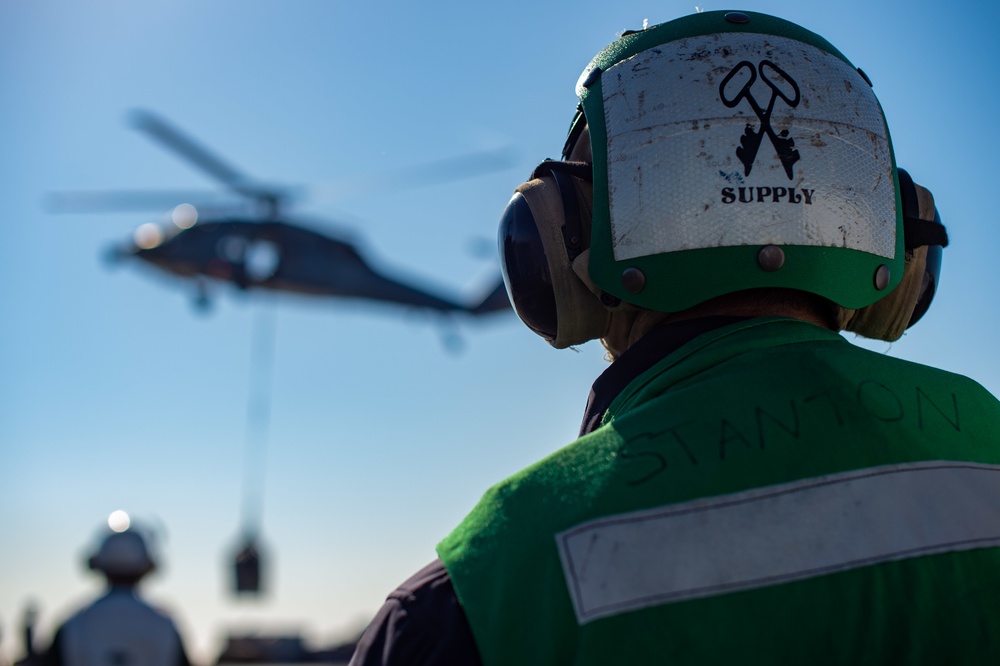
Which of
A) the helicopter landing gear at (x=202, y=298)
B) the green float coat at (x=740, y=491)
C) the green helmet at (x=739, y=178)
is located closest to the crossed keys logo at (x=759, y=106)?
the green helmet at (x=739, y=178)

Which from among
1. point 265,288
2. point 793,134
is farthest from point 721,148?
point 265,288

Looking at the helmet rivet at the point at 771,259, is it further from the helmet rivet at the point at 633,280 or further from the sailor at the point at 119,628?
the sailor at the point at 119,628

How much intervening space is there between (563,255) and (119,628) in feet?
13.5

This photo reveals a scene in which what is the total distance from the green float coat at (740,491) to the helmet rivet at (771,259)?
0.73 ft

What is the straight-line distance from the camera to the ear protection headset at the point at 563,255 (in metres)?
1.67

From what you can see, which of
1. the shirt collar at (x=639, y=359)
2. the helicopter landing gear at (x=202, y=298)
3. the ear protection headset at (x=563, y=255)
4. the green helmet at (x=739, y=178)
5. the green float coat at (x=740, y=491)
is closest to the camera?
the green float coat at (x=740, y=491)

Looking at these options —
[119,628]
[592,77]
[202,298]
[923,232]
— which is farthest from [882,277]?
[202,298]

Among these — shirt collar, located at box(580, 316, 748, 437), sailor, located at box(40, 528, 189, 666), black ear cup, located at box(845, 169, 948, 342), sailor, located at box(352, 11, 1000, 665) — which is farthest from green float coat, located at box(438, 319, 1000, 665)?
sailor, located at box(40, 528, 189, 666)

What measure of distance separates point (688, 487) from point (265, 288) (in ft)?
73.3

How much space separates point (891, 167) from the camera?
169 cm

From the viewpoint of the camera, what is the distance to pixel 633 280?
61.5 inches

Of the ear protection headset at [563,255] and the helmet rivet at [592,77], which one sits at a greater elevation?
the helmet rivet at [592,77]

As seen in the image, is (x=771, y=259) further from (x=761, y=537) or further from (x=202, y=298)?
(x=202, y=298)

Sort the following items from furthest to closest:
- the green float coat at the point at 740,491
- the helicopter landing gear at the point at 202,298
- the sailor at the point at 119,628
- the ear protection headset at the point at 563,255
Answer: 1. the helicopter landing gear at the point at 202,298
2. the sailor at the point at 119,628
3. the ear protection headset at the point at 563,255
4. the green float coat at the point at 740,491
